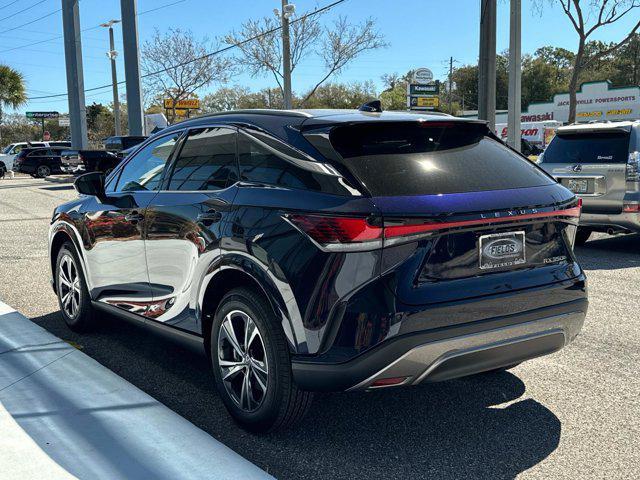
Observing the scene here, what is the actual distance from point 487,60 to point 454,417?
531 inches

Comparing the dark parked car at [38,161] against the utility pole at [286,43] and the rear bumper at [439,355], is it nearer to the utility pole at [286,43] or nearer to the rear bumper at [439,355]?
the utility pole at [286,43]

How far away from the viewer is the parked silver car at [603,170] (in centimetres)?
895

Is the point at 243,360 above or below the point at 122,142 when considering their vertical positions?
below

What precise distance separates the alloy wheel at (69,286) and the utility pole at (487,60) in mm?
11552

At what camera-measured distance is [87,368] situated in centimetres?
458

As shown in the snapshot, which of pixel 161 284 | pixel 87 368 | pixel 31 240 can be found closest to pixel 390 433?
pixel 161 284

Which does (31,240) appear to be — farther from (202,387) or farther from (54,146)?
(54,146)

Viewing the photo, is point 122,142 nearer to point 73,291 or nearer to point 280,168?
point 73,291

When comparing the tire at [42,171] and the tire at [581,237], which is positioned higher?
the tire at [42,171]

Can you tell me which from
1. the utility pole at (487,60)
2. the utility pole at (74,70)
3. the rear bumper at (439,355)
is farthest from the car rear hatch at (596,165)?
the utility pole at (74,70)

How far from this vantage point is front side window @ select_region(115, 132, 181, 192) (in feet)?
14.8

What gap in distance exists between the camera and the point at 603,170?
9.16 m

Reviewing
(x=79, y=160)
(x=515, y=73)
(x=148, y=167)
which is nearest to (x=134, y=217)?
(x=148, y=167)

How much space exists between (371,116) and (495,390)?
1.89m
